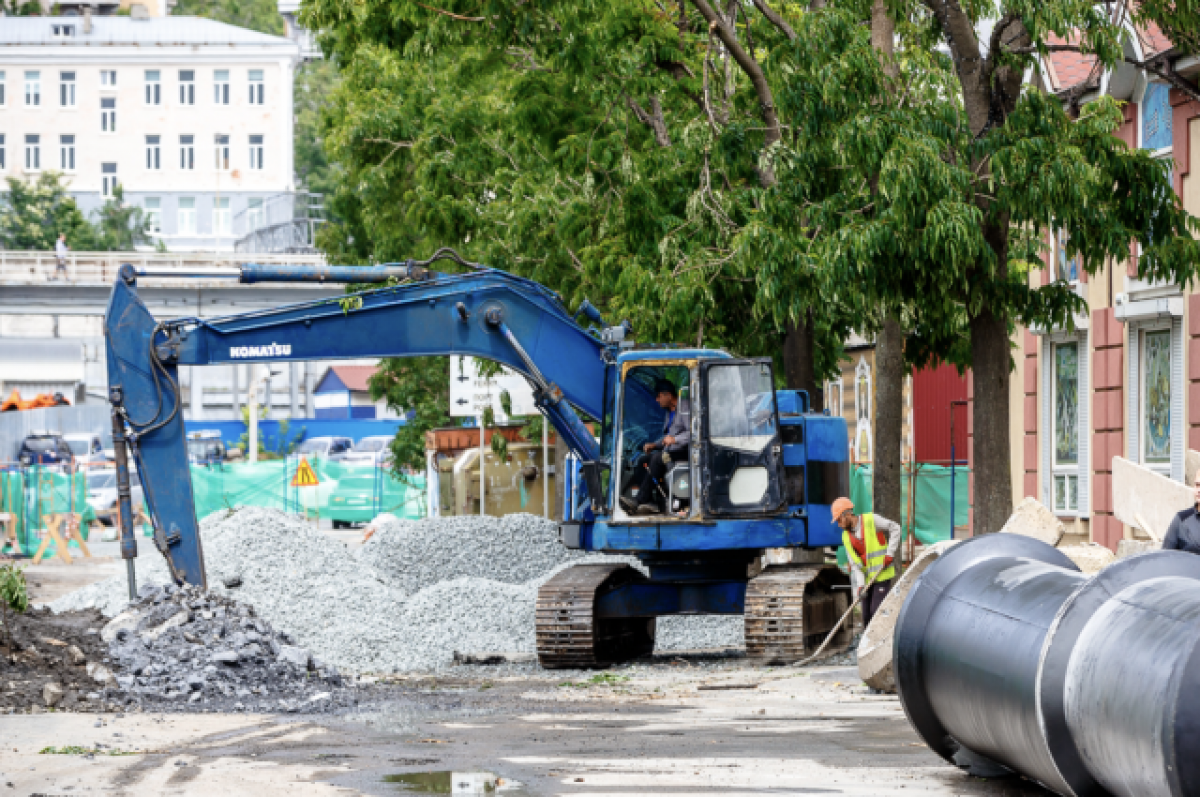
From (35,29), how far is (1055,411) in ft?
289

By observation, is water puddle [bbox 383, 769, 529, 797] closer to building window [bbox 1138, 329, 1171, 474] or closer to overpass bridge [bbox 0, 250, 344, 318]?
building window [bbox 1138, 329, 1171, 474]

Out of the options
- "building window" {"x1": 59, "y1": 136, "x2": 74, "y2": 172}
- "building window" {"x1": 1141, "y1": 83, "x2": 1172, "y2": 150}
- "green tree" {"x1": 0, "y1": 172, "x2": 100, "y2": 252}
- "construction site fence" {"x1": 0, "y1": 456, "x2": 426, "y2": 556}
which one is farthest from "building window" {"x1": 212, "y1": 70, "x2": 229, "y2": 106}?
"building window" {"x1": 1141, "y1": 83, "x2": 1172, "y2": 150}

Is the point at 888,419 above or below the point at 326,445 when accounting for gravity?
above

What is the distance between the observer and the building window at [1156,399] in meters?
20.4

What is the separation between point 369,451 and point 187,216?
1698 inches

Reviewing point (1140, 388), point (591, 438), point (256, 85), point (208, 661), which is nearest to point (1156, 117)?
point (1140, 388)

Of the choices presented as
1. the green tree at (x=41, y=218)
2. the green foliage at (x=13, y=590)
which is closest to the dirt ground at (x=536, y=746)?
the green foliage at (x=13, y=590)

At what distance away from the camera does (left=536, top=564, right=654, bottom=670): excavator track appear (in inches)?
651

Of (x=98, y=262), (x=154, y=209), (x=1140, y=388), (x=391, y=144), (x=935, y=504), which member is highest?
(x=154, y=209)

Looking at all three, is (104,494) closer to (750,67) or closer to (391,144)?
(391,144)

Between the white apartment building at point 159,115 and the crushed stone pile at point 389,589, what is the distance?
74.4 metres

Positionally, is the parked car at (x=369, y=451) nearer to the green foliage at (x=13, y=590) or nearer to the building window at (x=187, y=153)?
the green foliage at (x=13, y=590)

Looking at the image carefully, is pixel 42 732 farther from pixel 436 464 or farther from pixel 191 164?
pixel 191 164

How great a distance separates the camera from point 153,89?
9844cm
